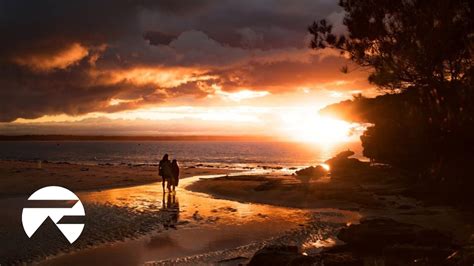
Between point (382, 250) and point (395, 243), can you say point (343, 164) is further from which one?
point (382, 250)

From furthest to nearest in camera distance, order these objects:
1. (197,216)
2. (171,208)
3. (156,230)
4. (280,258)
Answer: (171,208) < (197,216) < (156,230) < (280,258)

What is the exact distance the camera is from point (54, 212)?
21.3 m

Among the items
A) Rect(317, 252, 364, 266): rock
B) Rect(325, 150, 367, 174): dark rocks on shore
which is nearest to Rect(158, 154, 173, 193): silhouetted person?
Rect(325, 150, 367, 174): dark rocks on shore

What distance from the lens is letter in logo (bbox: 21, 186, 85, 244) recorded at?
16.6 meters

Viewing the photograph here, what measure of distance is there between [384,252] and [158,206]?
14.2 m

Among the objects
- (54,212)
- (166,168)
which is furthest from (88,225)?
(166,168)

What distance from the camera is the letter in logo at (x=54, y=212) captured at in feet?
54.5

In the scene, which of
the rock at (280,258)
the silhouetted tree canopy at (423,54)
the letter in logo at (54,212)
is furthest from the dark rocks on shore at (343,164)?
the rock at (280,258)

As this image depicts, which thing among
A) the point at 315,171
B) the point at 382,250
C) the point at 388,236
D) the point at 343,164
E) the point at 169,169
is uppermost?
the point at 169,169

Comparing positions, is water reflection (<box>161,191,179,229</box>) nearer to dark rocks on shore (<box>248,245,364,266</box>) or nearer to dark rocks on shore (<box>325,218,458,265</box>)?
dark rocks on shore (<box>248,245,364,266</box>)

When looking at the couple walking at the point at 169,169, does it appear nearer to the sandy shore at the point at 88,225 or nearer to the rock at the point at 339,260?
the sandy shore at the point at 88,225

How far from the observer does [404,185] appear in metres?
29.3

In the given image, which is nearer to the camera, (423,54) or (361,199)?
(423,54)

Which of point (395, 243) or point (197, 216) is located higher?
point (395, 243)
